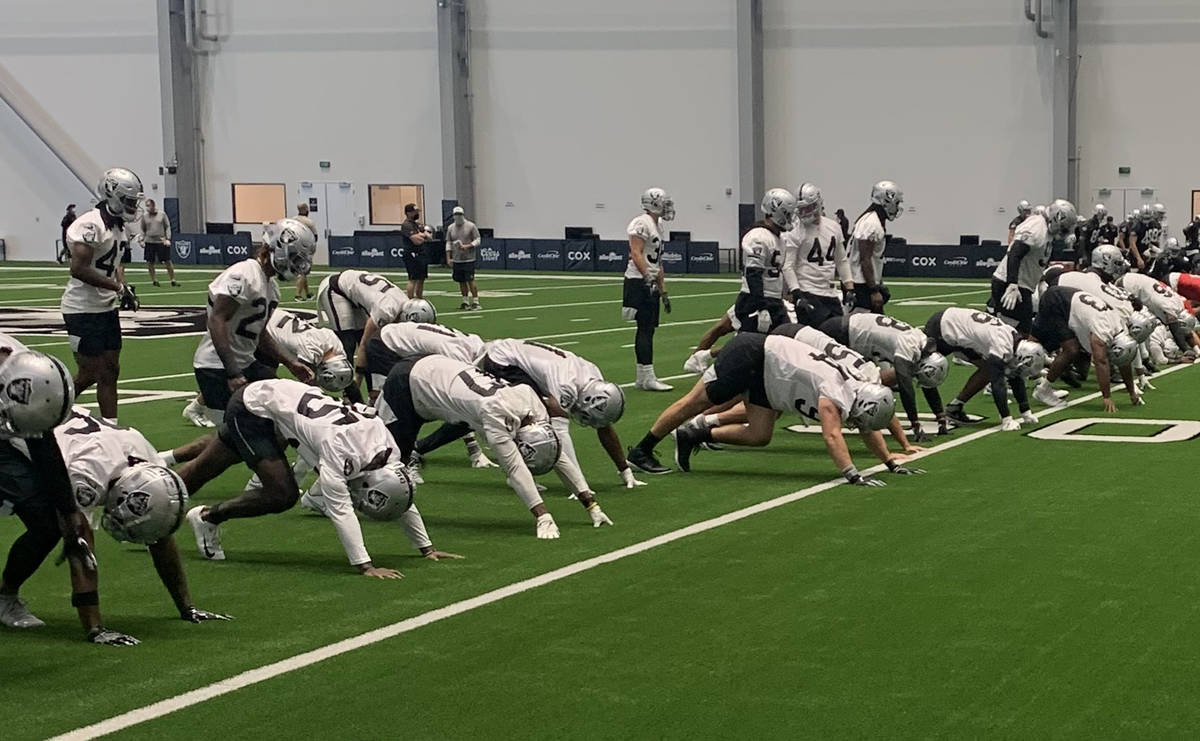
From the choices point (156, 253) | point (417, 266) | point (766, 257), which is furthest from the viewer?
point (156, 253)

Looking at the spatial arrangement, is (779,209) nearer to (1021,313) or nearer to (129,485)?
(1021,313)

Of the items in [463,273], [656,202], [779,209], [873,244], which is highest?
[656,202]

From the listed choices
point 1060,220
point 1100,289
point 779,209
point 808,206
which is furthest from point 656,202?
point 1100,289

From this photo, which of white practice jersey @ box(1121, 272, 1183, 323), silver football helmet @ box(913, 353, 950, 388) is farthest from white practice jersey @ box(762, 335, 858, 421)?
white practice jersey @ box(1121, 272, 1183, 323)

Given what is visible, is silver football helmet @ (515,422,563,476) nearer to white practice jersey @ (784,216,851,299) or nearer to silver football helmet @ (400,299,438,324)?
silver football helmet @ (400,299,438,324)

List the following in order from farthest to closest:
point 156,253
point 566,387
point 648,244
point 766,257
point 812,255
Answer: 1. point 156,253
2. point 648,244
3. point 812,255
4. point 766,257
5. point 566,387

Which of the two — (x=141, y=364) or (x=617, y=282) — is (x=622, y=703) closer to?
(x=141, y=364)

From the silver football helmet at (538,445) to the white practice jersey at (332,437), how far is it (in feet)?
2.94

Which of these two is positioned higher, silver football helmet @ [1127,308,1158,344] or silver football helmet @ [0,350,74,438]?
silver football helmet @ [0,350,74,438]

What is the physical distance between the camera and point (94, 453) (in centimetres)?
811

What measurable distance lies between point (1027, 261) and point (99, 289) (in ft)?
28.7

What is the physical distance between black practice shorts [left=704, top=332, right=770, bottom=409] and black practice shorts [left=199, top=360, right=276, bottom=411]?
3.16 metres

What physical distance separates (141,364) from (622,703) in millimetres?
15423

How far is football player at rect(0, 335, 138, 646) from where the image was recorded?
718 centimetres
